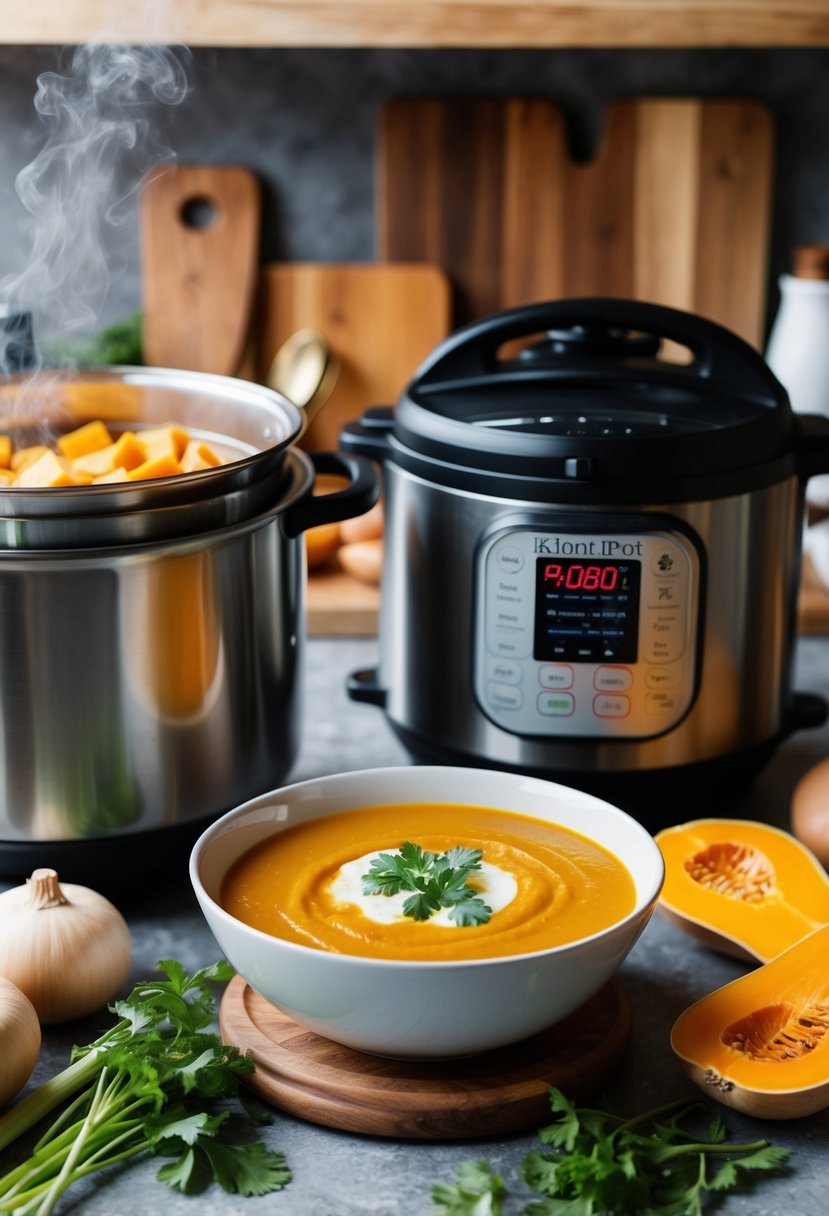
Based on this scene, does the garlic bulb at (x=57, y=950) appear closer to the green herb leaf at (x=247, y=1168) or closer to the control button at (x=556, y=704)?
the green herb leaf at (x=247, y=1168)

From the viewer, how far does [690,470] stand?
100 centimetres

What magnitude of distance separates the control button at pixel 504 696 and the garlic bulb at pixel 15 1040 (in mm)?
403

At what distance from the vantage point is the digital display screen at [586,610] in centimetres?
101

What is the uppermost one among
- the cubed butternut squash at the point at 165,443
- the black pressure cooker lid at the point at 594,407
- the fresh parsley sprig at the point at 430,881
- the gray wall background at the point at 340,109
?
the gray wall background at the point at 340,109

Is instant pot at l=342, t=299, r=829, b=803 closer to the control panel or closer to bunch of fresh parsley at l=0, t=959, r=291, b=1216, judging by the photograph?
the control panel

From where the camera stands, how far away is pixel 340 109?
5.91 feet

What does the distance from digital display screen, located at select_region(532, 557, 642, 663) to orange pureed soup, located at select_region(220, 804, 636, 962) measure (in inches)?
6.3

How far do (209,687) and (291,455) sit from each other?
218 mm

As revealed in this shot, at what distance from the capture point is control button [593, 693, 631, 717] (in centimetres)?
104

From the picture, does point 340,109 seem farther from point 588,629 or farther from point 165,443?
point 588,629

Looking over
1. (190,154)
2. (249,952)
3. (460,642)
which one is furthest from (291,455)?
(190,154)

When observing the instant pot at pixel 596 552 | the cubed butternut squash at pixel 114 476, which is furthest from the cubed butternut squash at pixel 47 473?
the instant pot at pixel 596 552

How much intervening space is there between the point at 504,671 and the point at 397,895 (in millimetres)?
282

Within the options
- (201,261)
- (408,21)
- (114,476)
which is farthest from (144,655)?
(201,261)
